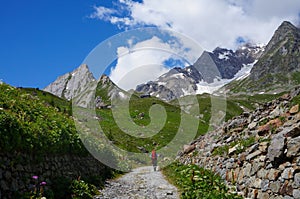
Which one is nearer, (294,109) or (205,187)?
(294,109)

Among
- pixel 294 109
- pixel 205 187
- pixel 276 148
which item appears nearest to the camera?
pixel 276 148

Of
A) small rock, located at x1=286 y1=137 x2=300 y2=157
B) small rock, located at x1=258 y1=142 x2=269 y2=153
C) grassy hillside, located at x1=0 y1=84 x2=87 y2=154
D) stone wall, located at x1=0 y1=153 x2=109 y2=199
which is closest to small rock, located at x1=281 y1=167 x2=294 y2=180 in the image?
small rock, located at x1=286 y1=137 x2=300 y2=157

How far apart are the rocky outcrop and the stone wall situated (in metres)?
7.58

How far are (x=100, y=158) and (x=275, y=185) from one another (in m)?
15.2

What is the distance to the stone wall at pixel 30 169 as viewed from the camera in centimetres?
1095

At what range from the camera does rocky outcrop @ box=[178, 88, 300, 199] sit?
34.4ft

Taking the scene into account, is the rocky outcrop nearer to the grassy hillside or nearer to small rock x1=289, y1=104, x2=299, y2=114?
small rock x1=289, y1=104, x2=299, y2=114

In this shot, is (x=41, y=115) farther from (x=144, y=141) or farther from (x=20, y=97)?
(x=144, y=141)

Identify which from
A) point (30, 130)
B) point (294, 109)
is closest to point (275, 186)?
point (294, 109)

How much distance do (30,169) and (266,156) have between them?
897 centimetres

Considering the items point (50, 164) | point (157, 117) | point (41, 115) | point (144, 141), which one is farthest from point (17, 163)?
point (157, 117)

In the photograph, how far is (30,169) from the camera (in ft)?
41.7

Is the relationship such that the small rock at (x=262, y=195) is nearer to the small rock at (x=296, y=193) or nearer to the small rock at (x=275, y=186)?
the small rock at (x=275, y=186)

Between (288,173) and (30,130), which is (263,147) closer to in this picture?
(288,173)
